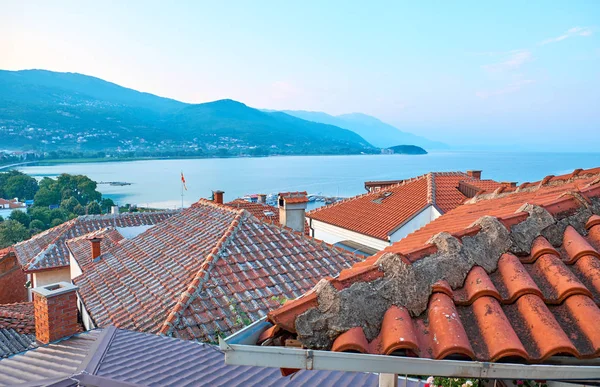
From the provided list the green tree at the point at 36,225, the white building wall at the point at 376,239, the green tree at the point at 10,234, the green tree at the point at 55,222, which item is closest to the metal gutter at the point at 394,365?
the white building wall at the point at 376,239

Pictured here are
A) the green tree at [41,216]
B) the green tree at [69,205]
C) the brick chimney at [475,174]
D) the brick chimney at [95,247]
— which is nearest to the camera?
the brick chimney at [95,247]

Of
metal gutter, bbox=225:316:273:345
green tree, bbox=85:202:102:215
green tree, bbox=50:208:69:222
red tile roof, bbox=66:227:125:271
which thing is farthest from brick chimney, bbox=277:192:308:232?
green tree, bbox=85:202:102:215

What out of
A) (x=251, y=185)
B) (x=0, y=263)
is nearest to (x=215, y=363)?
(x=0, y=263)

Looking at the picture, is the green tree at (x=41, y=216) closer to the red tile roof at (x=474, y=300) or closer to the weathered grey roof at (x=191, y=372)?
the weathered grey roof at (x=191, y=372)

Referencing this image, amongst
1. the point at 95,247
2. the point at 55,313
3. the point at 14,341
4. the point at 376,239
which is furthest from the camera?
the point at 376,239

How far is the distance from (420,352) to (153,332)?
5.93 m

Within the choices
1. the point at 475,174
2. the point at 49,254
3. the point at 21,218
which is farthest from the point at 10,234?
the point at 475,174

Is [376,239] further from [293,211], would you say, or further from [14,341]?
[14,341]

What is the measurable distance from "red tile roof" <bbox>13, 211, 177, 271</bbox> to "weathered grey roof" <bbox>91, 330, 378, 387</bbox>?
14.0 m

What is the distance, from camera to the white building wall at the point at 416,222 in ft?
53.1

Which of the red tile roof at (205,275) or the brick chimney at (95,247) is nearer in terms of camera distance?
the red tile roof at (205,275)

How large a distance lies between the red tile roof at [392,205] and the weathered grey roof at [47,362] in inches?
467

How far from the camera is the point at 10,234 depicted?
3534 centimetres

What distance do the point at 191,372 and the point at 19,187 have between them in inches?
3174
